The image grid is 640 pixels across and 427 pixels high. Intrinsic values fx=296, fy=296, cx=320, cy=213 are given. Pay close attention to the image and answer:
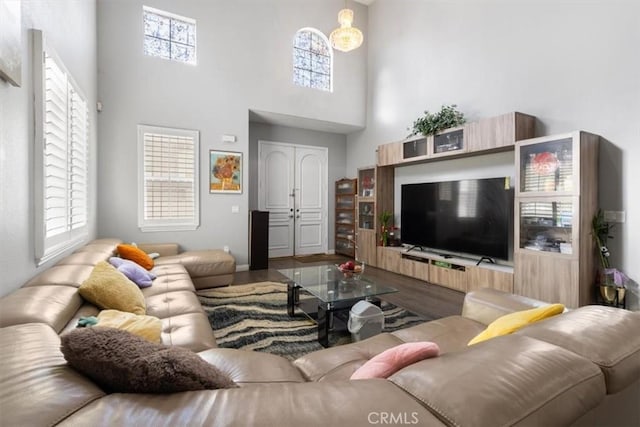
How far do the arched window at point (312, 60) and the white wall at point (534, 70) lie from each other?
1098 mm

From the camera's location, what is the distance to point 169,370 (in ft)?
2.21

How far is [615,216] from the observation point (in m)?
2.91

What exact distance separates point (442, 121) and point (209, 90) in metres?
3.62

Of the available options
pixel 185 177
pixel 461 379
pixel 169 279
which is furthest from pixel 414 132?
pixel 461 379

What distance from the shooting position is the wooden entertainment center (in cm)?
286

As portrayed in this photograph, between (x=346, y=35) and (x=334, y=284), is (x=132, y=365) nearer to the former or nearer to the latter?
(x=334, y=284)

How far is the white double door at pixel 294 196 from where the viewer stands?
609 cm

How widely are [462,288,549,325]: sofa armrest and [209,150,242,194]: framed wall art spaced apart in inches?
156

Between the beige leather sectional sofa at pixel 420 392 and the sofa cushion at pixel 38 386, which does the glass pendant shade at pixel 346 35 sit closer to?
the beige leather sectional sofa at pixel 420 392

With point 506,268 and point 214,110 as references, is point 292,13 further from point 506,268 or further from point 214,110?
point 506,268

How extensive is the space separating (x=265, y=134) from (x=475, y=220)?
4.17 m

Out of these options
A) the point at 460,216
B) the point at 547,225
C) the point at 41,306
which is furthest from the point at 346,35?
the point at 41,306

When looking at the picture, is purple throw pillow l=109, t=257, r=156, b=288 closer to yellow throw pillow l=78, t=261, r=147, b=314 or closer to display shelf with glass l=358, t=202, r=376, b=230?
yellow throw pillow l=78, t=261, r=147, b=314

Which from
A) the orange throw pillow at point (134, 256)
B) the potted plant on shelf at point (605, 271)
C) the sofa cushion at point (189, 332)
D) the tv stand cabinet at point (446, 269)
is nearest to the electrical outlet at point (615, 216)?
the potted plant on shelf at point (605, 271)
